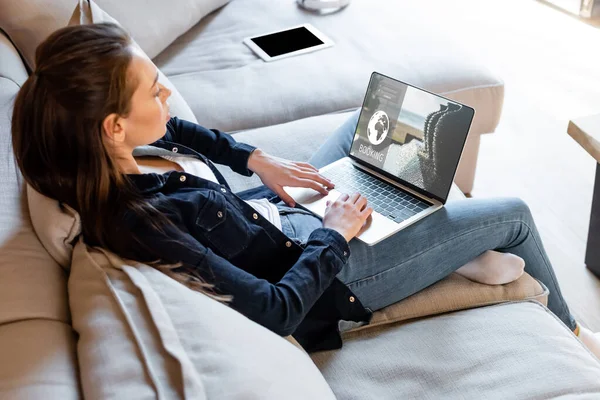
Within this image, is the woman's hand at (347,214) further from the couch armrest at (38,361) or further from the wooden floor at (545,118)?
the wooden floor at (545,118)

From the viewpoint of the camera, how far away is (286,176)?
57.2 inches

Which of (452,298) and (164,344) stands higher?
(164,344)

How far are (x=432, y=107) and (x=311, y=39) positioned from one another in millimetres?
924

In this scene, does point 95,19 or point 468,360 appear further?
point 95,19

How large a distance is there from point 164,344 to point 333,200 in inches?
26.7

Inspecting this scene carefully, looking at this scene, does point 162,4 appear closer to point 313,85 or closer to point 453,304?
point 313,85

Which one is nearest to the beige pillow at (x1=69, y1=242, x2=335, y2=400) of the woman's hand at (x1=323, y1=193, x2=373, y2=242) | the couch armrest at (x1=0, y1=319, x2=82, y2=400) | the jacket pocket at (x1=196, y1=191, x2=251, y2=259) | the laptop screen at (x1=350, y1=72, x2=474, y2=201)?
the couch armrest at (x1=0, y1=319, x2=82, y2=400)

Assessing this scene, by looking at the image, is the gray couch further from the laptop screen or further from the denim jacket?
the laptop screen

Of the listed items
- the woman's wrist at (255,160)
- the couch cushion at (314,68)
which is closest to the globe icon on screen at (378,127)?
the woman's wrist at (255,160)

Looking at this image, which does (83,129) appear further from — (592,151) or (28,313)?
(592,151)

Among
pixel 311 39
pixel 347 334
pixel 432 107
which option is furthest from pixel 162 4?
pixel 347 334

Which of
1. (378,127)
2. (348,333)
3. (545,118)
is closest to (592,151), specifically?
(378,127)

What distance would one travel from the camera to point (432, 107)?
1.40 metres

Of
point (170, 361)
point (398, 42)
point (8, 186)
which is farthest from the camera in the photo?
point (398, 42)
